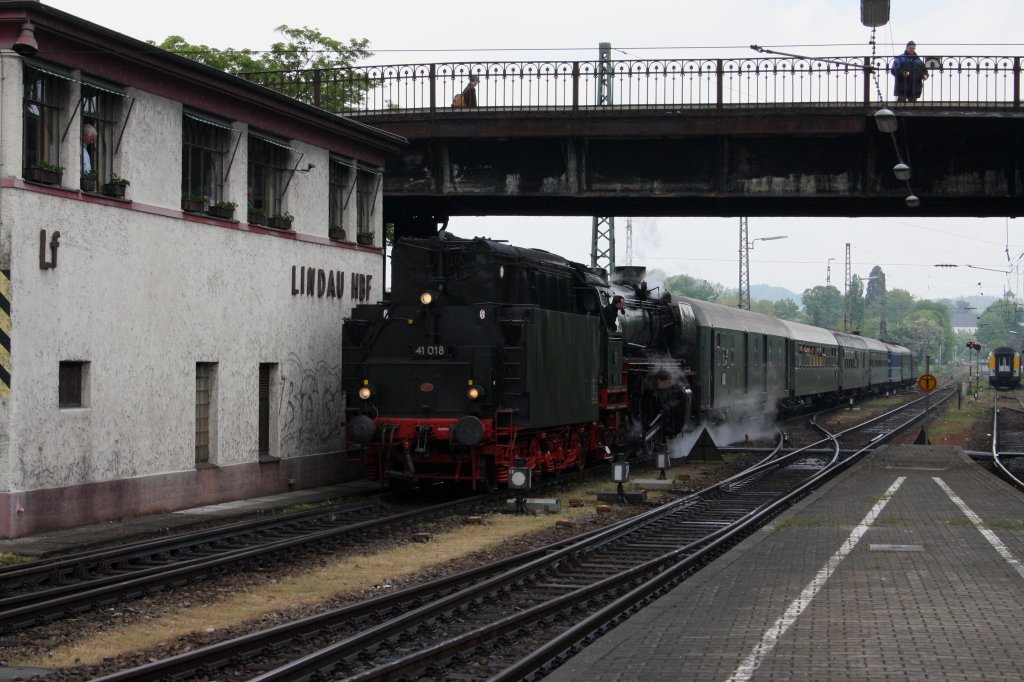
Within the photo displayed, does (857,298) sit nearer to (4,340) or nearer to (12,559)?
(4,340)

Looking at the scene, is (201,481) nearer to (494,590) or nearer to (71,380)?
(71,380)

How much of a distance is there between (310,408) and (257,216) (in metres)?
3.37

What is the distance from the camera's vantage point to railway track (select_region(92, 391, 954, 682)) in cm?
825

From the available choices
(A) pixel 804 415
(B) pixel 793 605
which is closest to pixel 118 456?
(B) pixel 793 605

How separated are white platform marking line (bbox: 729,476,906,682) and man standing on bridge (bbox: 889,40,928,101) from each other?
9417mm

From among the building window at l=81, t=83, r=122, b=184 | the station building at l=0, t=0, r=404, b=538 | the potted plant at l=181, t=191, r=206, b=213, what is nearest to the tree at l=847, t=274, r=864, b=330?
the station building at l=0, t=0, r=404, b=538

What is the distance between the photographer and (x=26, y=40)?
13.4 meters

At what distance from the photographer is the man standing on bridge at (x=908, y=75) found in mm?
22125

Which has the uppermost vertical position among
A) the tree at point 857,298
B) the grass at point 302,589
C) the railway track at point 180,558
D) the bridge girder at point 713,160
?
the tree at point 857,298

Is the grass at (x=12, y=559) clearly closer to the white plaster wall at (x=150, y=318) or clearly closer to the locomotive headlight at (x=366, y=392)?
the white plaster wall at (x=150, y=318)

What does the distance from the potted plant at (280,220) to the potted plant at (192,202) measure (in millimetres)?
1885

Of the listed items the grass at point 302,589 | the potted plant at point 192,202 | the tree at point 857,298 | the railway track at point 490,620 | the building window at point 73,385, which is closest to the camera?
the railway track at point 490,620

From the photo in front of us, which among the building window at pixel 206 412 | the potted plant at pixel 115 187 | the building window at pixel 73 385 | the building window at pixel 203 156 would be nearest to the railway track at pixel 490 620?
the building window at pixel 73 385

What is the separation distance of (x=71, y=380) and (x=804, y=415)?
3648 cm
